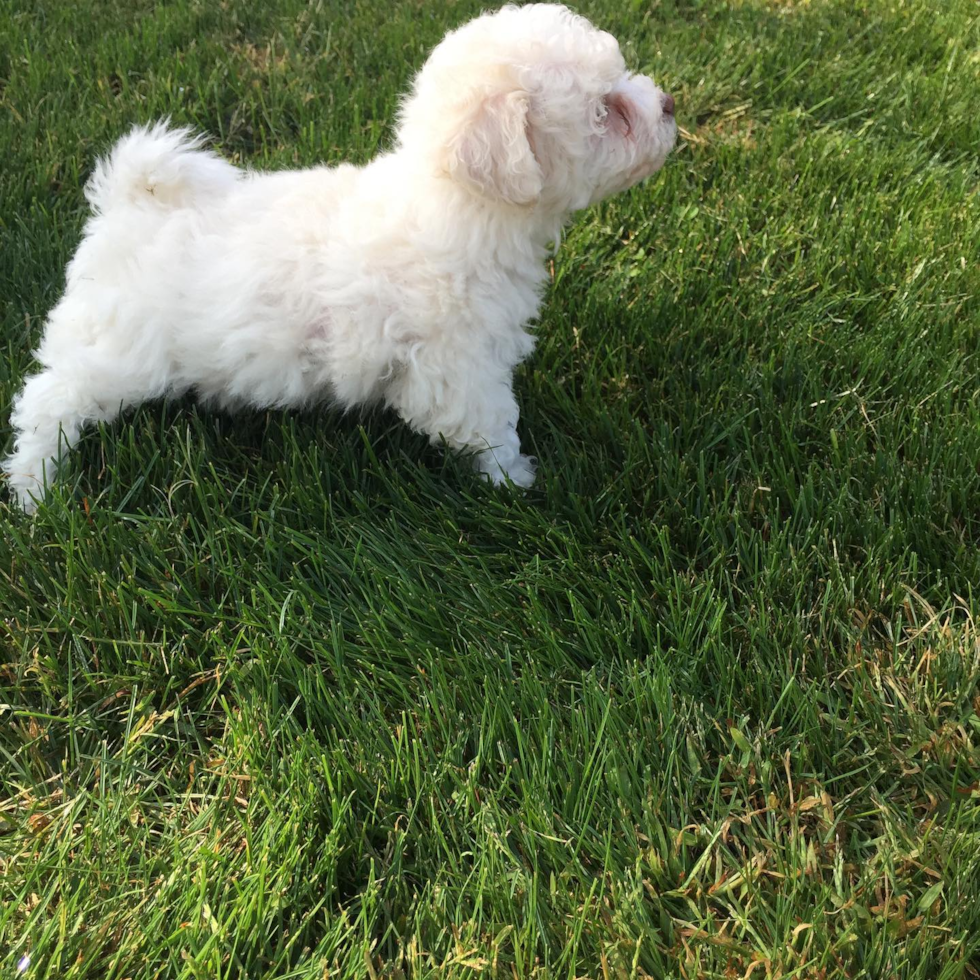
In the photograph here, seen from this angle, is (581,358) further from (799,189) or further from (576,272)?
(799,189)

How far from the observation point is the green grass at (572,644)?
1.62 m

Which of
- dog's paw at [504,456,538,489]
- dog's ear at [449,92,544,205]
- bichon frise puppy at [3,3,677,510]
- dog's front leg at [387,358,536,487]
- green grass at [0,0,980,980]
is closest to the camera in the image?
green grass at [0,0,980,980]

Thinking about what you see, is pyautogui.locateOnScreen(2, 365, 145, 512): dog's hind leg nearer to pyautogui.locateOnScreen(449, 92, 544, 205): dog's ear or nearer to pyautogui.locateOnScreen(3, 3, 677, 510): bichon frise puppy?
pyautogui.locateOnScreen(3, 3, 677, 510): bichon frise puppy

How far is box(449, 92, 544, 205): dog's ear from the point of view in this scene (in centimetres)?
207

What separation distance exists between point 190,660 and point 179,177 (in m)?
1.41

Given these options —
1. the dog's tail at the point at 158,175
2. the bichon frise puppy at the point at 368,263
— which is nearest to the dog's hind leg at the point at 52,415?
the bichon frise puppy at the point at 368,263

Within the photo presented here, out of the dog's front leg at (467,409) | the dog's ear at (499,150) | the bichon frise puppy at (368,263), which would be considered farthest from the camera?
the dog's front leg at (467,409)

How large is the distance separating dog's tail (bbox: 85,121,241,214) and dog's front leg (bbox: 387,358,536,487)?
0.86m

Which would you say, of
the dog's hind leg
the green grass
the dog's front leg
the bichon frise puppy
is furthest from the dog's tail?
the dog's front leg

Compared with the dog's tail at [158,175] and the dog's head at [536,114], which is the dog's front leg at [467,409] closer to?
the dog's head at [536,114]

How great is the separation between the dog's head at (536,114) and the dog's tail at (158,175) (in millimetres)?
617

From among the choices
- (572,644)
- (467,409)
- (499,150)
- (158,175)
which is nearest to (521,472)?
(467,409)

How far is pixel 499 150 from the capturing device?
6.82 feet

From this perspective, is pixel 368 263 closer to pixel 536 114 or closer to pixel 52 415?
pixel 536 114
